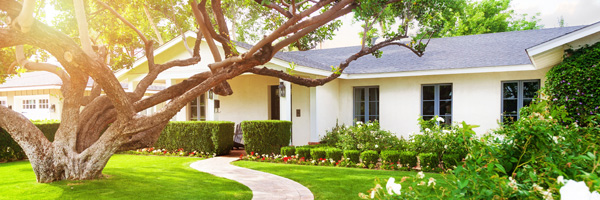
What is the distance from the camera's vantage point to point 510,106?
1088cm

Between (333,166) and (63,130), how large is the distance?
583 centimetres

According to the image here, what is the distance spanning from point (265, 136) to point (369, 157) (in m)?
3.07

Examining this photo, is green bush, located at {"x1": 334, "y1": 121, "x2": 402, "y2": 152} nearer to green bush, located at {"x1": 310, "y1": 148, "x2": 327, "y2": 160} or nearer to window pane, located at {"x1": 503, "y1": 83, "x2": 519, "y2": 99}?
green bush, located at {"x1": 310, "y1": 148, "x2": 327, "y2": 160}

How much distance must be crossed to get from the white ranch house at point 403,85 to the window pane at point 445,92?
0.03m

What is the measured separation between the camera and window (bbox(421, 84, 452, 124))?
1173cm

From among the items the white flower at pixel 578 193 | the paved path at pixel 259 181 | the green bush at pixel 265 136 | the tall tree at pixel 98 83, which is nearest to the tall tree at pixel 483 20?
the green bush at pixel 265 136

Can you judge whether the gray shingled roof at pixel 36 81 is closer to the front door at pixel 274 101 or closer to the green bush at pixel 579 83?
the front door at pixel 274 101

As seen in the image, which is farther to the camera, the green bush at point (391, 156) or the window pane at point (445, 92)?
the window pane at point (445, 92)

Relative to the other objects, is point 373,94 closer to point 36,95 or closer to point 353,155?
point 353,155

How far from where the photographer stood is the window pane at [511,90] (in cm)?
1083

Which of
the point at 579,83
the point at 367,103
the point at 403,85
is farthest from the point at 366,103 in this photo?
the point at 579,83

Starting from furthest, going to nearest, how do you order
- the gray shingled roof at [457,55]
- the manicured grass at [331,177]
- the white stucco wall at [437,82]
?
the gray shingled roof at [457,55]
the white stucco wall at [437,82]
the manicured grass at [331,177]

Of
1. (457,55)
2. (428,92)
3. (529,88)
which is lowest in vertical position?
(428,92)

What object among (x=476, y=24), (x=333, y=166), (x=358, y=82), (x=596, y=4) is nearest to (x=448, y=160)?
(x=333, y=166)
